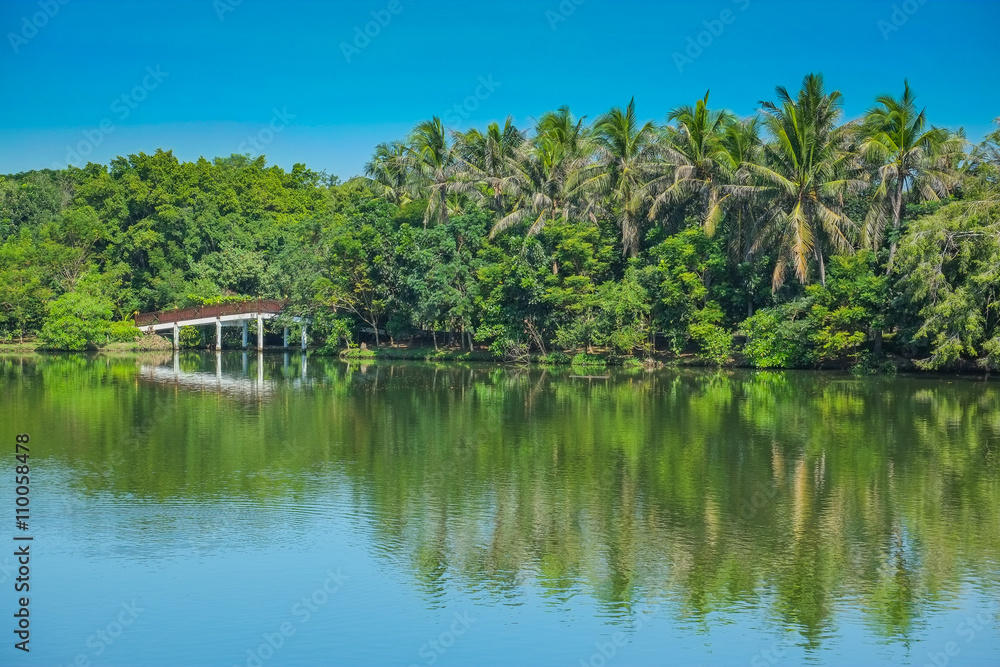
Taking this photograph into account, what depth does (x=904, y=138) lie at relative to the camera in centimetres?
3922

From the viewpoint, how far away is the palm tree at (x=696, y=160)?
145ft

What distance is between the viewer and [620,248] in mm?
49688

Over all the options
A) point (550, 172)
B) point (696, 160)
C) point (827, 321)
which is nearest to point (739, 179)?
point (696, 160)

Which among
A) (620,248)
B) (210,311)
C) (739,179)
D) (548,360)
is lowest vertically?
(548,360)

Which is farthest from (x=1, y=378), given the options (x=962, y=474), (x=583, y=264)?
(x=962, y=474)

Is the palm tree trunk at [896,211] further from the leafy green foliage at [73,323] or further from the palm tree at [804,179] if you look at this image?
the leafy green foliage at [73,323]

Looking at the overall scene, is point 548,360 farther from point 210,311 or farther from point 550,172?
point 210,311

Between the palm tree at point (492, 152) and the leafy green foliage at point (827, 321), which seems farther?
the palm tree at point (492, 152)

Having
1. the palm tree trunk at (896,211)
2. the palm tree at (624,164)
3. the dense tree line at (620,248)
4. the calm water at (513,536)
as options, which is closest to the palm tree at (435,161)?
the dense tree line at (620,248)

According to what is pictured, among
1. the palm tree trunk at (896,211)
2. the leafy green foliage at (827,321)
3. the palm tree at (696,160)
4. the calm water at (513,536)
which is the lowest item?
the calm water at (513,536)

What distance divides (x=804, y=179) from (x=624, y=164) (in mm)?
10047

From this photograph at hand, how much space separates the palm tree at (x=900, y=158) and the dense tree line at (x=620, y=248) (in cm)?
11

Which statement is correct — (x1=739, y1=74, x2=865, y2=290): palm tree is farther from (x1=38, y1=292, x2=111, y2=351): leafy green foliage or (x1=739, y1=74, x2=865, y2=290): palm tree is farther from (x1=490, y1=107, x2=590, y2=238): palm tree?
(x1=38, y1=292, x2=111, y2=351): leafy green foliage

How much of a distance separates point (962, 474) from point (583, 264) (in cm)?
2939
